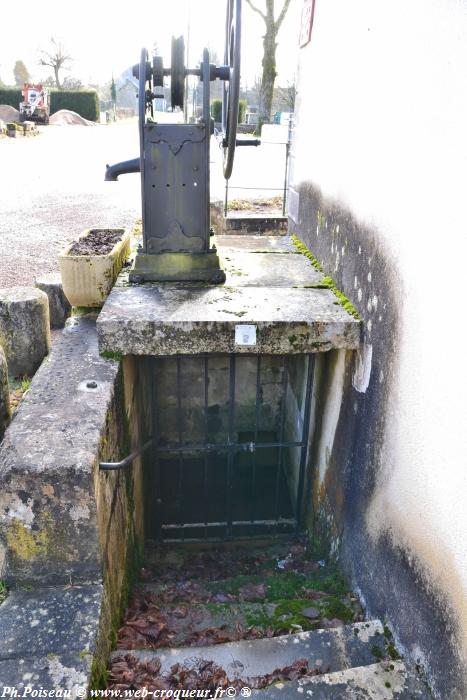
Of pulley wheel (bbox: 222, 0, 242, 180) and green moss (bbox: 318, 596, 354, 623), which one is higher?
pulley wheel (bbox: 222, 0, 242, 180)

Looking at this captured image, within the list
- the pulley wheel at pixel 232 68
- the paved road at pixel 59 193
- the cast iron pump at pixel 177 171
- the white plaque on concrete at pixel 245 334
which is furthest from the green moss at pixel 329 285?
the paved road at pixel 59 193

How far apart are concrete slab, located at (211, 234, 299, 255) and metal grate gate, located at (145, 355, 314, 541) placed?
3.31 ft

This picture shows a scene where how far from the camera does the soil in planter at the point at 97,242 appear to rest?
411 centimetres

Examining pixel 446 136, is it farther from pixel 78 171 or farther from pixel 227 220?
pixel 78 171

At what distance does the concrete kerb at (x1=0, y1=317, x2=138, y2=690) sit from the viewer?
2123 millimetres

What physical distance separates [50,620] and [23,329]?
3.06 m

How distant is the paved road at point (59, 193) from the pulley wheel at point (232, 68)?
452 centimetres

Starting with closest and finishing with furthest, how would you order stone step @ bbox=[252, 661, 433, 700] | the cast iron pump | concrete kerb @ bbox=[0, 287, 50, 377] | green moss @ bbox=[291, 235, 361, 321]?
stone step @ bbox=[252, 661, 433, 700] < the cast iron pump < green moss @ bbox=[291, 235, 361, 321] < concrete kerb @ bbox=[0, 287, 50, 377]

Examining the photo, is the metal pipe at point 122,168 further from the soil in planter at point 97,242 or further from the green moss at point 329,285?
the green moss at point 329,285

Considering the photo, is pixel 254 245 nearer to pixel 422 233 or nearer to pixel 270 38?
pixel 422 233

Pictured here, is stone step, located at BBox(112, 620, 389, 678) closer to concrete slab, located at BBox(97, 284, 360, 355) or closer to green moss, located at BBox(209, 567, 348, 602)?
green moss, located at BBox(209, 567, 348, 602)

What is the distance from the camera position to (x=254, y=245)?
5.17m

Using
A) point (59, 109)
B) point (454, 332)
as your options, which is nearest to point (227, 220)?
point (454, 332)

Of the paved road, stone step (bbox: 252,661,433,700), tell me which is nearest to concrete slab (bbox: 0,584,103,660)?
stone step (bbox: 252,661,433,700)
